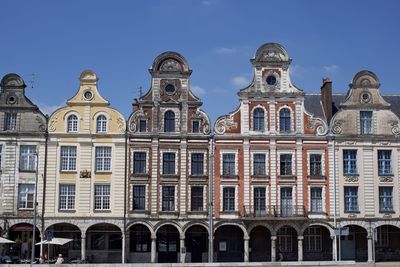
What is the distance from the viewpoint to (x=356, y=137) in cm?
4950

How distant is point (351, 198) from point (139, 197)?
53.3 feet

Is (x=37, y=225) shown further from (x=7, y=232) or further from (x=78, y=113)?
(x=78, y=113)

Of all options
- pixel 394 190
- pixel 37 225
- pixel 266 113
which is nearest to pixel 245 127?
pixel 266 113

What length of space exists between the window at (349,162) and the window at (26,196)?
78.1 feet

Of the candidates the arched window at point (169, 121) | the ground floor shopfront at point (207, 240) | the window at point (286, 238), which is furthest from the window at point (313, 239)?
the arched window at point (169, 121)

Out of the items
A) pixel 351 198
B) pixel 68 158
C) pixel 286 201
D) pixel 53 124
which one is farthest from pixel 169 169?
pixel 351 198

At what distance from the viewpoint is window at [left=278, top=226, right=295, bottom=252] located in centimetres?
4941

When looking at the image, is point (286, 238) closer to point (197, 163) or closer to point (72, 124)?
point (197, 163)

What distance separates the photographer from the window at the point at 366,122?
164 ft

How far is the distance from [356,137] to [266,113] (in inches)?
284

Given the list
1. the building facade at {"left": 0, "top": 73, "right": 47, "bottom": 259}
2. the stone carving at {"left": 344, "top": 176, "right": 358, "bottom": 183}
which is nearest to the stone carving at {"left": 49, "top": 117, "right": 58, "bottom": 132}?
the building facade at {"left": 0, "top": 73, "right": 47, "bottom": 259}

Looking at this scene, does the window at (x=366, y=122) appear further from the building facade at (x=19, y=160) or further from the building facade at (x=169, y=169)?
the building facade at (x=19, y=160)

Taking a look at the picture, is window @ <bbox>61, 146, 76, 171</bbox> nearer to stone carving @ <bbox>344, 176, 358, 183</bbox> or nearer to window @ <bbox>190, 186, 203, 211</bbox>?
window @ <bbox>190, 186, 203, 211</bbox>

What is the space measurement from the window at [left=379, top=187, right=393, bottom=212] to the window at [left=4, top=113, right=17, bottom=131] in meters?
28.5
